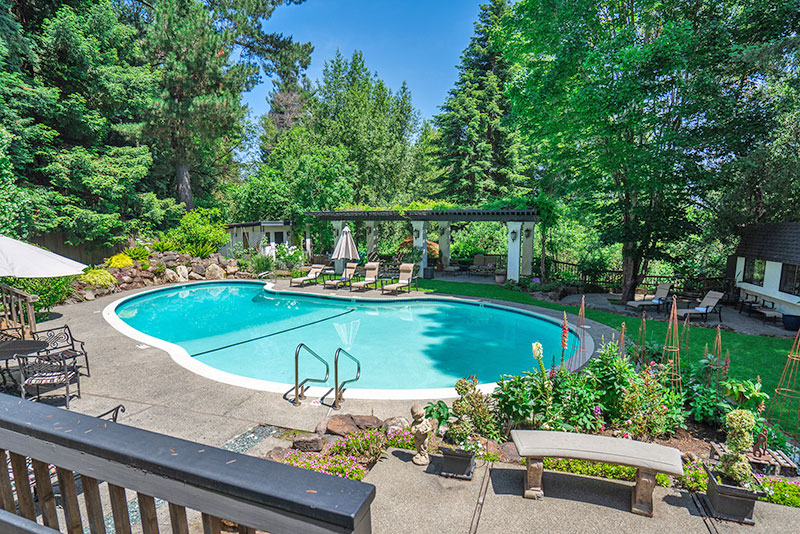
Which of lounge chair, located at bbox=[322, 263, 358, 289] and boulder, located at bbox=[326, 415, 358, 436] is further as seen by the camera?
lounge chair, located at bbox=[322, 263, 358, 289]

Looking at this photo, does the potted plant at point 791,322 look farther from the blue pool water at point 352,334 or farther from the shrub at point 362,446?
the shrub at point 362,446

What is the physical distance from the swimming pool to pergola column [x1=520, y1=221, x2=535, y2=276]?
480 cm

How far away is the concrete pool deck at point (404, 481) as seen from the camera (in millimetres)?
3494

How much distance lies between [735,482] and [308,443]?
14.3 feet

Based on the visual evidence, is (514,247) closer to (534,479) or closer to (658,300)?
(658,300)

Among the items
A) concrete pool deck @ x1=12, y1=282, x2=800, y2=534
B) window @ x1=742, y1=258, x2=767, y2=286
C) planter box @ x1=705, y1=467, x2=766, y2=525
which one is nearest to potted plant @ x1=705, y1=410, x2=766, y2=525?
planter box @ x1=705, y1=467, x2=766, y2=525

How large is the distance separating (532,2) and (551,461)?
15.3 m

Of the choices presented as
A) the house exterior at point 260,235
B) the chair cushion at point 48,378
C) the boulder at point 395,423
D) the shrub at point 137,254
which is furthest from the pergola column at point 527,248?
the shrub at point 137,254

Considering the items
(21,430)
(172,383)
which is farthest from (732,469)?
(172,383)

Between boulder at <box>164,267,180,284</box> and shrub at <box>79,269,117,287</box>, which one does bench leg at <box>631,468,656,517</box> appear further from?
boulder at <box>164,267,180,284</box>

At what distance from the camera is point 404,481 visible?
13.6 feet

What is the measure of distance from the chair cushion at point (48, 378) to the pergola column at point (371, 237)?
726 inches

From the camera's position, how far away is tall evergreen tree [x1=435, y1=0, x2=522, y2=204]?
2794 centimetres

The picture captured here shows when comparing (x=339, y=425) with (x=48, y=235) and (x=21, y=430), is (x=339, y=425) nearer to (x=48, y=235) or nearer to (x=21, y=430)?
(x=21, y=430)
